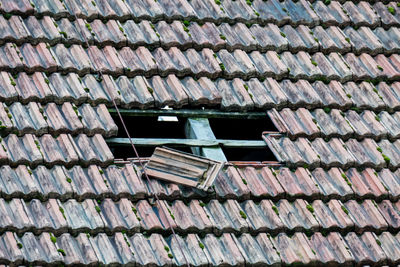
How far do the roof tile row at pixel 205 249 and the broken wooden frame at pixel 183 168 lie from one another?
1.66ft

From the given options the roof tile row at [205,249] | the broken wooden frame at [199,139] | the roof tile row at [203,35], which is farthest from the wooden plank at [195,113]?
the roof tile row at [205,249]

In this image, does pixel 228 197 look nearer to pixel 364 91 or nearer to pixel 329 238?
pixel 329 238

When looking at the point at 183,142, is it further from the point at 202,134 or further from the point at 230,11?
the point at 230,11

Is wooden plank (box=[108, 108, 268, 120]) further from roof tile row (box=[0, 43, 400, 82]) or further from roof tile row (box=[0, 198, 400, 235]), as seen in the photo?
roof tile row (box=[0, 198, 400, 235])

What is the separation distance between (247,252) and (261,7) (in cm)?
321

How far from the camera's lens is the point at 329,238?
7.70m

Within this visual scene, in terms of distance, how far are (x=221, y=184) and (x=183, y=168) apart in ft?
1.13

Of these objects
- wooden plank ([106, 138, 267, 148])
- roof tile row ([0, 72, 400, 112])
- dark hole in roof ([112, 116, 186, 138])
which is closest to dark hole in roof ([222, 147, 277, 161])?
Result: dark hole in roof ([112, 116, 186, 138])

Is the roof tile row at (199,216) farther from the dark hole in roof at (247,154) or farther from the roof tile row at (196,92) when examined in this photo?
the dark hole in roof at (247,154)

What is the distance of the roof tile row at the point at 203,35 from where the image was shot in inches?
342

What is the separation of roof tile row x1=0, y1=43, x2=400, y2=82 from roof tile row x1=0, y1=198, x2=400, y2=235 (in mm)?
1475

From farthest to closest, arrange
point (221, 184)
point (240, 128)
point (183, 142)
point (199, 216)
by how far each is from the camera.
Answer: point (240, 128)
point (183, 142)
point (221, 184)
point (199, 216)

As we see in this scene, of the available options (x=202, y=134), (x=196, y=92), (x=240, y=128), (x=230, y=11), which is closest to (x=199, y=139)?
(x=202, y=134)

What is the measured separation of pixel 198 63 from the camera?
884 cm
